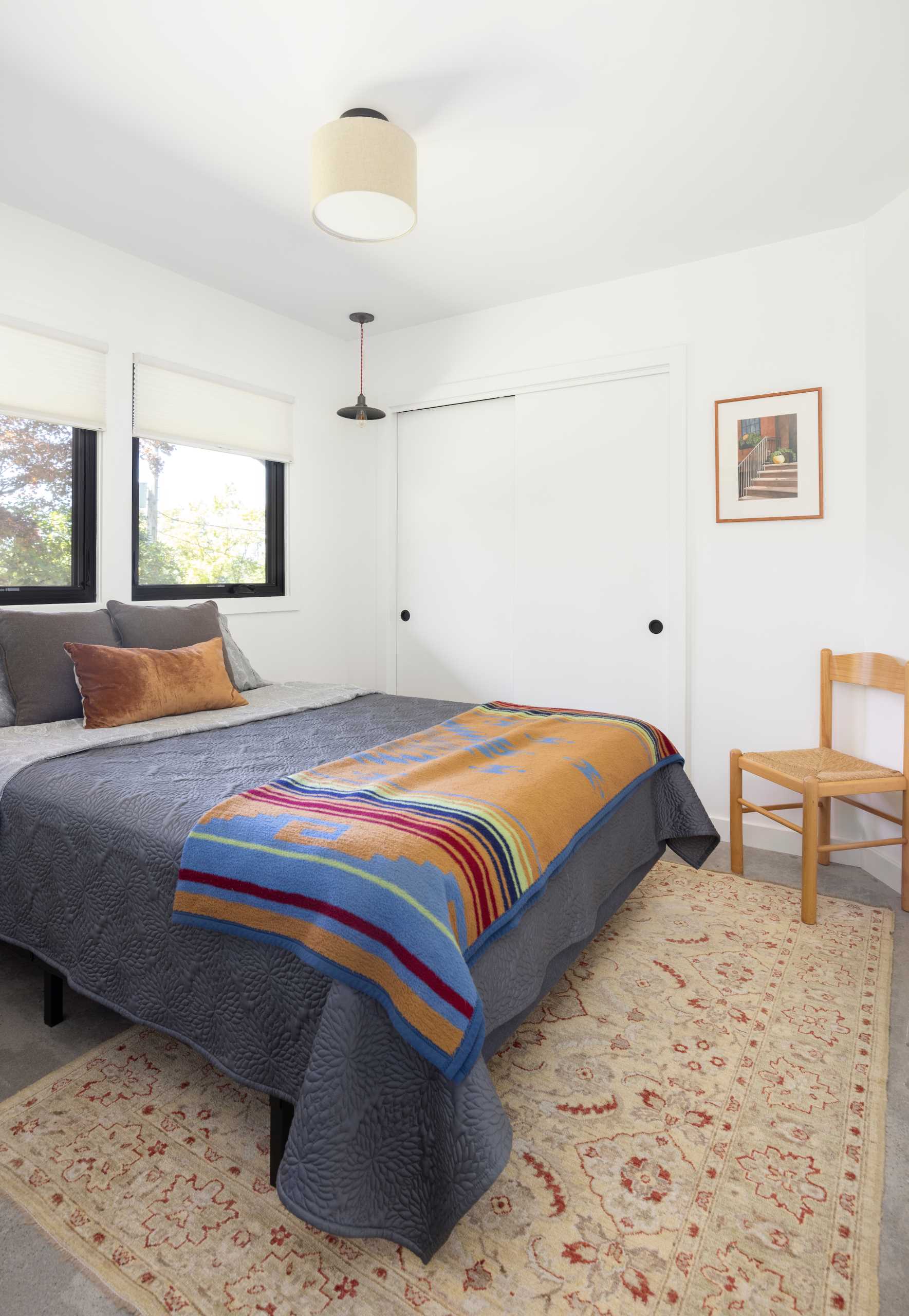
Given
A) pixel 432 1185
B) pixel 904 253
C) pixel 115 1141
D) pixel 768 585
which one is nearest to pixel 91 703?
pixel 115 1141

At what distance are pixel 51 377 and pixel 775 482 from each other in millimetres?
3014

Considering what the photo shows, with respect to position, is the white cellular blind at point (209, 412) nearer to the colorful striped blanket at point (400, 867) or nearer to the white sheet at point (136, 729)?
the white sheet at point (136, 729)

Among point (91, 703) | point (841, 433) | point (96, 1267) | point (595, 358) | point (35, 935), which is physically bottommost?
point (96, 1267)

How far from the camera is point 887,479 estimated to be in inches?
111

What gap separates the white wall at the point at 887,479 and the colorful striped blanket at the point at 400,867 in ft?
5.26

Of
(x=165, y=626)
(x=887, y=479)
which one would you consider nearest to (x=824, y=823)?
(x=887, y=479)

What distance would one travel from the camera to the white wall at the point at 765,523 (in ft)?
9.86

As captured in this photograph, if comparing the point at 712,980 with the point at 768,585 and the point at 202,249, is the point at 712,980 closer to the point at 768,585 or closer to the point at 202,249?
the point at 768,585

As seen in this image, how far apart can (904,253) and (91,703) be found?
331 cm

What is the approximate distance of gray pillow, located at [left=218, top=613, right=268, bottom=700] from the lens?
3080 mm

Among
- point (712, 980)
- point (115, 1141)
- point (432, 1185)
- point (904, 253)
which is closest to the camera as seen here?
point (432, 1185)

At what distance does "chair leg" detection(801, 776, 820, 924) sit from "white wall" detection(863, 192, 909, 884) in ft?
1.88

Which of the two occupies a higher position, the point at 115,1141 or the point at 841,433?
the point at 841,433

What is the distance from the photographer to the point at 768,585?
3195 mm
